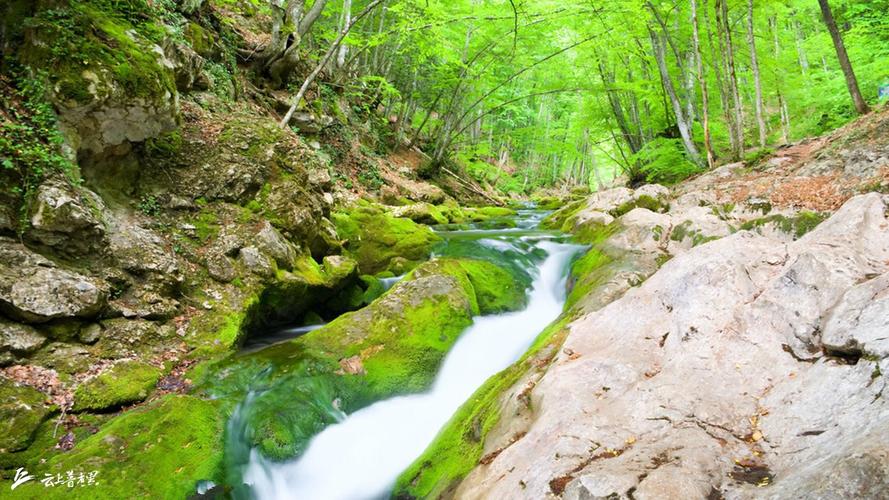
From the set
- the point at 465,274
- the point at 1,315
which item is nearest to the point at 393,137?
the point at 465,274

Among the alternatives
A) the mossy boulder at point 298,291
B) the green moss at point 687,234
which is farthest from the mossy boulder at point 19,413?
the green moss at point 687,234

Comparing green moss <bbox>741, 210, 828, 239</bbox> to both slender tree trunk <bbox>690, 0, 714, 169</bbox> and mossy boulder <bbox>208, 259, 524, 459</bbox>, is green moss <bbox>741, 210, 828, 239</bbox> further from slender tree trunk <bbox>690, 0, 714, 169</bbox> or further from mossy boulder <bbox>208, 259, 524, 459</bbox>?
slender tree trunk <bbox>690, 0, 714, 169</bbox>

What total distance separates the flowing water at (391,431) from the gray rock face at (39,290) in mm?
2723

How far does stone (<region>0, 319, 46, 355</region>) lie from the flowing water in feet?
8.62

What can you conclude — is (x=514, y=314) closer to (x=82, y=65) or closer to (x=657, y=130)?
(x=82, y=65)

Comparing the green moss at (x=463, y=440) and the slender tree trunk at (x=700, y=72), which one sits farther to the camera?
the slender tree trunk at (x=700, y=72)

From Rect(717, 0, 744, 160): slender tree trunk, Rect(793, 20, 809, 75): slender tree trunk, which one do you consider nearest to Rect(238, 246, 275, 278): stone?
Rect(717, 0, 744, 160): slender tree trunk

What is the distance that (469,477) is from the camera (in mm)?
3684

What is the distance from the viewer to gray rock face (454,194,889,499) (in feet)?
7.83

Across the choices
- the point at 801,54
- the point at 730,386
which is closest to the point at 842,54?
the point at 730,386

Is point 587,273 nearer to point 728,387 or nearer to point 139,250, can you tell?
point 728,387

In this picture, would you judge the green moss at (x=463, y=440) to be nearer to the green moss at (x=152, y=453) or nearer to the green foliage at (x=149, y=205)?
the green moss at (x=152, y=453)

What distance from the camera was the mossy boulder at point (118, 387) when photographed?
4.66m

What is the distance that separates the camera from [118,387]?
16.1 ft
